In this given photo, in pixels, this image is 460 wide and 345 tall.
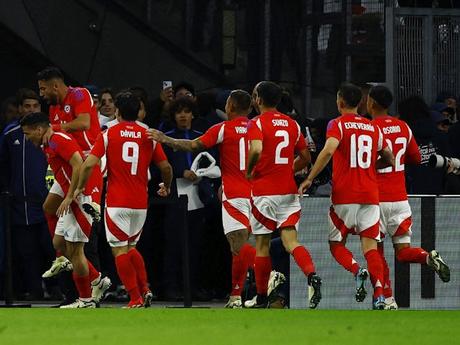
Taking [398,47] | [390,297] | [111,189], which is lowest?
[390,297]

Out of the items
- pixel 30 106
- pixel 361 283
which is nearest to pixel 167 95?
pixel 30 106

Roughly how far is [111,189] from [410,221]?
3.01 m

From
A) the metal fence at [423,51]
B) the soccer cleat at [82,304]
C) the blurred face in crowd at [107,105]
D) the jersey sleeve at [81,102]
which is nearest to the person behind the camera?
the soccer cleat at [82,304]

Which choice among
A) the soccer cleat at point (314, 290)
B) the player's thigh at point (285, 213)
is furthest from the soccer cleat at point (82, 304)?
the soccer cleat at point (314, 290)

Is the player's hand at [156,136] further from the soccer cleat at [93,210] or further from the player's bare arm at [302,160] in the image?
the player's bare arm at [302,160]

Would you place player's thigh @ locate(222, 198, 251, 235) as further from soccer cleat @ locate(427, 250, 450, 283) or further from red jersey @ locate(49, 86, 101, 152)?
soccer cleat @ locate(427, 250, 450, 283)

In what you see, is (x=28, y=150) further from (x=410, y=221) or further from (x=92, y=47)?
(x=410, y=221)

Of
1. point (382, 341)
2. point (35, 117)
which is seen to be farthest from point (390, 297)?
point (382, 341)

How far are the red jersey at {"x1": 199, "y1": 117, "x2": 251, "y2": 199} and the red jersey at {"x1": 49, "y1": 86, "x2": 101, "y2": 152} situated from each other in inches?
45.1

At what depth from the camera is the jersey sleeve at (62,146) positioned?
17578mm

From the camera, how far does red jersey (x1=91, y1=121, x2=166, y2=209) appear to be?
17.6 m

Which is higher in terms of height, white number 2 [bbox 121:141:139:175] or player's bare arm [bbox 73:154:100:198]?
white number 2 [bbox 121:141:139:175]

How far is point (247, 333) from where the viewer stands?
1347 cm

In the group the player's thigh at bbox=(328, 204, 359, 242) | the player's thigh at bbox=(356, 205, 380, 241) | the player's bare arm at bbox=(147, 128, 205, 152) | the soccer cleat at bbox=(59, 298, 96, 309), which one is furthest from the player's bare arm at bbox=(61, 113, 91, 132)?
the player's thigh at bbox=(356, 205, 380, 241)
